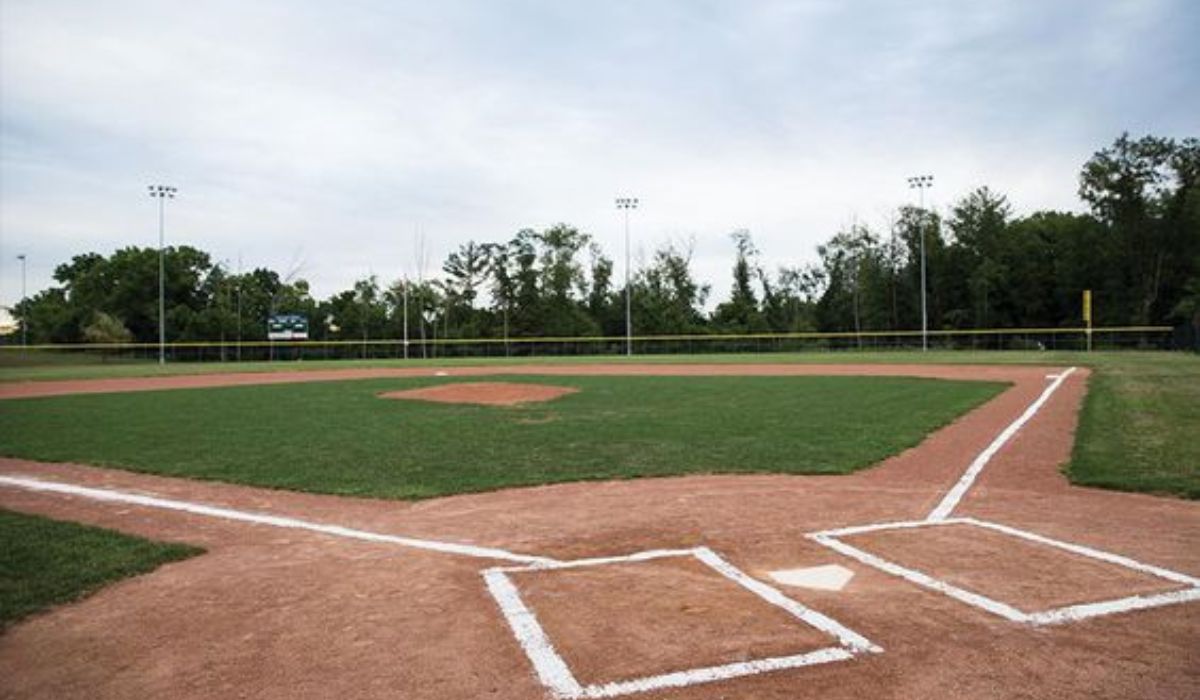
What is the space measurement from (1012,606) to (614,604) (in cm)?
219

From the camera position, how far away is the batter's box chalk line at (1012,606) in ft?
13.8

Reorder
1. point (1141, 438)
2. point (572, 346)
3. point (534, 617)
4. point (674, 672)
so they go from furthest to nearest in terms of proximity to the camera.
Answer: point (572, 346) < point (1141, 438) < point (534, 617) < point (674, 672)

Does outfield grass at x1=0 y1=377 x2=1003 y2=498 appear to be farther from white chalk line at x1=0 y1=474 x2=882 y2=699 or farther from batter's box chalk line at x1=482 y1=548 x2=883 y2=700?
batter's box chalk line at x1=482 y1=548 x2=883 y2=700

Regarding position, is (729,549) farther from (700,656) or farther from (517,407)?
(517,407)

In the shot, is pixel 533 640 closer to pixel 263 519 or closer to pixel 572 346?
pixel 263 519

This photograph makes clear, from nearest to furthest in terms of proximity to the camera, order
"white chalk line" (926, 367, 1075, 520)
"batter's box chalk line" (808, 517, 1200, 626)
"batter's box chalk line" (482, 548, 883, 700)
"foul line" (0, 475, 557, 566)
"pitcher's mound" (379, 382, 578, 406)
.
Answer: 1. "batter's box chalk line" (482, 548, 883, 700)
2. "batter's box chalk line" (808, 517, 1200, 626)
3. "foul line" (0, 475, 557, 566)
4. "white chalk line" (926, 367, 1075, 520)
5. "pitcher's mound" (379, 382, 578, 406)

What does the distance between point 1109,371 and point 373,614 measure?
26.9 meters

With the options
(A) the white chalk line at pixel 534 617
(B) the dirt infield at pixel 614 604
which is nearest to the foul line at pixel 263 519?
(A) the white chalk line at pixel 534 617

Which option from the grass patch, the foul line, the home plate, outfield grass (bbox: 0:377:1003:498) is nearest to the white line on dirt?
the foul line

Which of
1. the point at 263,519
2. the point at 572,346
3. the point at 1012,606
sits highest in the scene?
the point at 572,346

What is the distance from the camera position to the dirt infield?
355 centimetres

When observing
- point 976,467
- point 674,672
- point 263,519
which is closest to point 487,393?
point 263,519

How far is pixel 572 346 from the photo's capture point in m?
60.5

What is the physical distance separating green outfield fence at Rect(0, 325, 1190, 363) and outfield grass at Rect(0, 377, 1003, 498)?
119 feet
